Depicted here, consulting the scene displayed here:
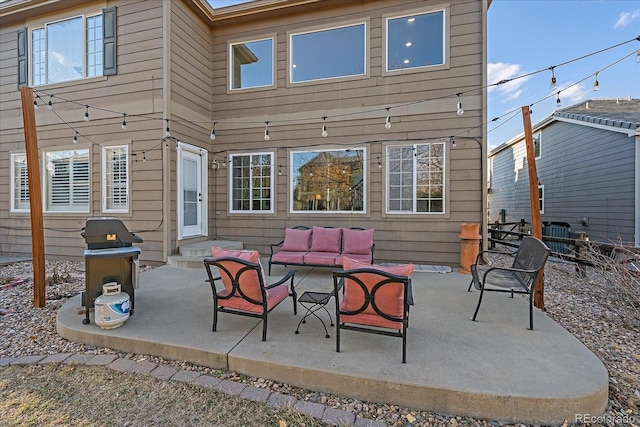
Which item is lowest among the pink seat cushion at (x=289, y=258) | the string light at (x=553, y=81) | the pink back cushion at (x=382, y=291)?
the pink seat cushion at (x=289, y=258)

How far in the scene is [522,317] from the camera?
3195 mm

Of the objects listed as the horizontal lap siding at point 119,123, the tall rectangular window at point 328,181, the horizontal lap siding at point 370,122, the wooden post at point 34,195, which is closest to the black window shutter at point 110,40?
the horizontal lap siding at point 119,123

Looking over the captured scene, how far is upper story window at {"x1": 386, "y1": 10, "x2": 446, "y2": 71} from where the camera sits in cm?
574

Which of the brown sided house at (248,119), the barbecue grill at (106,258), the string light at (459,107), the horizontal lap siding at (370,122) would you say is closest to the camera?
the barbecue grill at (106,258)

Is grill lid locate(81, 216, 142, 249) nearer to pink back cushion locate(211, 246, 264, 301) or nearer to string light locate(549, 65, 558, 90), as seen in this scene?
pink back cushion locate(211, 246, 264, 301)

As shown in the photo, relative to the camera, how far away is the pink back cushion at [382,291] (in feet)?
7.44

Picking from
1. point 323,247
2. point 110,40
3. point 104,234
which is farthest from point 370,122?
point 110,40

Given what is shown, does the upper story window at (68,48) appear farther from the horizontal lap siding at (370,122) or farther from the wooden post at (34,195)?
the wooden post at (34,195)

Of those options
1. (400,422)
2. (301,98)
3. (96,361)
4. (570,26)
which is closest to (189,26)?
(301,98)

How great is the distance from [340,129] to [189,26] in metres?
3.97

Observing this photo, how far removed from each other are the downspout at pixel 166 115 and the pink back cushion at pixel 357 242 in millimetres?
3526

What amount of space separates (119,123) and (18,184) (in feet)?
11.2

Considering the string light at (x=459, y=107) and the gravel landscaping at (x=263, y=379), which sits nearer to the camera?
the gravel landscaping at (x=263, y=379)

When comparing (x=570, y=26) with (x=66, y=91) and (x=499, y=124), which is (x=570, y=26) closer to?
(x=499, y=124)
